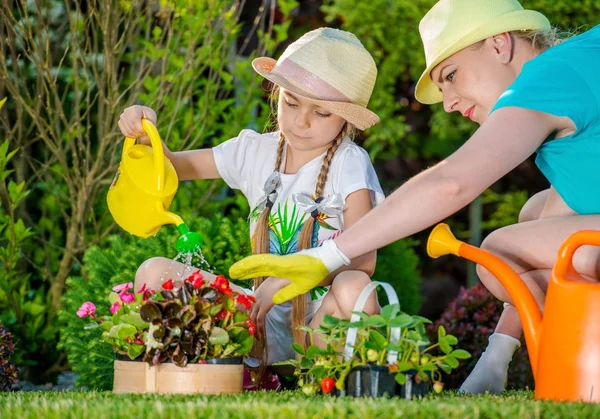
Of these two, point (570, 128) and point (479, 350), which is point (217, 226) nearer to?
point (479, 350)

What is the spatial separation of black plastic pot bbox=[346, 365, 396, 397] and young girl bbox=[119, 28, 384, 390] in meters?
0.59

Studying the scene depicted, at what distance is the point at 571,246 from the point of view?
212 cm

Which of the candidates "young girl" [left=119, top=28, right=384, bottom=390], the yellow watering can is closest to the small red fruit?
"young girl" [left=119, top=28, right=384, bottom=390]

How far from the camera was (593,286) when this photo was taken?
2.10 meters

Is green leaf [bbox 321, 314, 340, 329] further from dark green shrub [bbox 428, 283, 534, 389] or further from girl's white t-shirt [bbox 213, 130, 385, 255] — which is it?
dark green shrub [bbox 428, 283, 534, 389]

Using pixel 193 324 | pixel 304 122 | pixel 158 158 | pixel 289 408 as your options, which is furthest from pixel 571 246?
pixel 158 158

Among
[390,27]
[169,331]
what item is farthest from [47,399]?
[390,27]

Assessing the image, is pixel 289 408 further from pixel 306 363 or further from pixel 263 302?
pixel 263 302

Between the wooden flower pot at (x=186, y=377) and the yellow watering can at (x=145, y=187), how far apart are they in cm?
46

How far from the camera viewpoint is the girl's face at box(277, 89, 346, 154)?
9.46ft

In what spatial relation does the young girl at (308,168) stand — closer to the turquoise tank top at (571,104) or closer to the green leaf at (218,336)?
the green leaf at (218,336)

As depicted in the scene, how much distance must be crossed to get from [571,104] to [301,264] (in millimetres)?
737

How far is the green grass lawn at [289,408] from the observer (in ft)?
5.98

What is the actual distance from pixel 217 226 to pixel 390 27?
2713 mm
